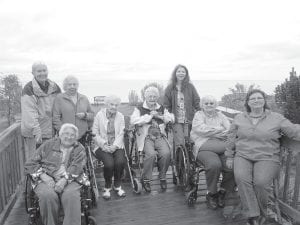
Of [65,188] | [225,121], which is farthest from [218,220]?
[65,188]

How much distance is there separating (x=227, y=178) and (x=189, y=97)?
1413 millimetres

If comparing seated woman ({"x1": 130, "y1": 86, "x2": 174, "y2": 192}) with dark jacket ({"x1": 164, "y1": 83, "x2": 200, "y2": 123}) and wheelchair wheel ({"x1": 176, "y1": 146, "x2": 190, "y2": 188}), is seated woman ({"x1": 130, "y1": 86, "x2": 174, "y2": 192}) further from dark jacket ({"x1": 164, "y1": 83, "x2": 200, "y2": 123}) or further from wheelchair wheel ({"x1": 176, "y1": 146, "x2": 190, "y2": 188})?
dark jacket ({"x1": 164, "y1": 83, "x2": 200, "y2": 123})

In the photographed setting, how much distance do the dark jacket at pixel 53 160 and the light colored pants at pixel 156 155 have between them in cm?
109

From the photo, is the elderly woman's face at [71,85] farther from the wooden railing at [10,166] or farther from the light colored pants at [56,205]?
the light colored pants at [56,205]

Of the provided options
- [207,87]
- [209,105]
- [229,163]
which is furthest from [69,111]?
[207,87]

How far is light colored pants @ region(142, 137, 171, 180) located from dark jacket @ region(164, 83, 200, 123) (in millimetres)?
596

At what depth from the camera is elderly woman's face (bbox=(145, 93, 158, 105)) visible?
177 inches

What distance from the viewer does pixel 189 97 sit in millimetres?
4922

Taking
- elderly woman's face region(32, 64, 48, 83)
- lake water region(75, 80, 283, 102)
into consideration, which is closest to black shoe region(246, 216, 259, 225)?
elderly woman's face region(32, 64, 48, 83)

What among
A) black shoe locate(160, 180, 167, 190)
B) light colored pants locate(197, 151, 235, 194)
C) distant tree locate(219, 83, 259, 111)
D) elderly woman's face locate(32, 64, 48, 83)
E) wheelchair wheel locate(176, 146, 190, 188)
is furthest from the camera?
distant tree locate(219, 83, 259, 111)

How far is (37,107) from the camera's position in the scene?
3.92 metres

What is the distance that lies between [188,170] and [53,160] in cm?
154

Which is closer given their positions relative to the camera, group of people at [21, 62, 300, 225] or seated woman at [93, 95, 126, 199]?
group of people at [21, 62, 300, 225]

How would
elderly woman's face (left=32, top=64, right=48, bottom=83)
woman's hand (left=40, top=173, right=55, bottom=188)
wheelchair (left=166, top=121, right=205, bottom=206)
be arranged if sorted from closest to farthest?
woman's hand (left=40, top=173, right=55, bottom=188) < elderly woman's face (left=32, top=64, right=48, bottom=83) < wheelchair (left=166, top=121, right=205, bottom=206)
